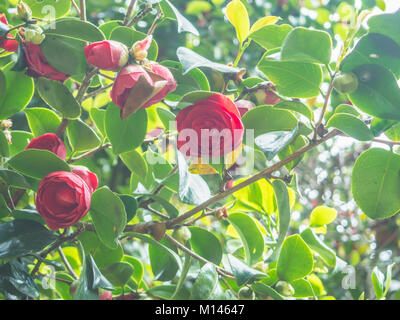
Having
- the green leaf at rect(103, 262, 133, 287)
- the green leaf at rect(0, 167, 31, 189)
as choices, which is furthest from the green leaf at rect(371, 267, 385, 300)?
the green leaf at rect(0, 167, 31, 189)

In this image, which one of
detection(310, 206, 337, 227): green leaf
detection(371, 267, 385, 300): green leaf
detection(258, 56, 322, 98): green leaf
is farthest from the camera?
detection(310, 206, 337, 227): green leaf

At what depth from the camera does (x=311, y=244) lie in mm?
1006

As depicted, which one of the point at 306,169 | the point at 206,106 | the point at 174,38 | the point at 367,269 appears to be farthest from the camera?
the point at 306,169

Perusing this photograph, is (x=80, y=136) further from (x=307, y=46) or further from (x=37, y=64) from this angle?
(x=307, y=46)

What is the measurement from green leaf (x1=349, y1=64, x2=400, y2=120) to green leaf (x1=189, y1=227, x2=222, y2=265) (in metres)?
0.39

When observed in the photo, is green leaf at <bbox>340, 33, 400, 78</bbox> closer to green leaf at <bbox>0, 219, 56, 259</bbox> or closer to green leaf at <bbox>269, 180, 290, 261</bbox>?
Answer: green leaf at <bbox>269, 180, 290, 261</bbox>

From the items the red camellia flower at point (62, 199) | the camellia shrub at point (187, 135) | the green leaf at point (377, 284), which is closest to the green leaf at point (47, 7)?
the camellia shrub at point (187, 135)

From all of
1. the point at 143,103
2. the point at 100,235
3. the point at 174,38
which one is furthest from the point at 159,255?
the point at 174,38

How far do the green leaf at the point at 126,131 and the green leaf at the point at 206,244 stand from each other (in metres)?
0.23

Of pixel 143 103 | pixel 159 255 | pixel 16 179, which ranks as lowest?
pixel 159 255

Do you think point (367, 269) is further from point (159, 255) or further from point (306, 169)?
point (159, 255)

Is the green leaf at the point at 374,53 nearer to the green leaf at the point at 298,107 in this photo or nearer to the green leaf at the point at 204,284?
the green leaf at the point at 298,107

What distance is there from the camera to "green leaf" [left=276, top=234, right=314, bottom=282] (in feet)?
2.73
